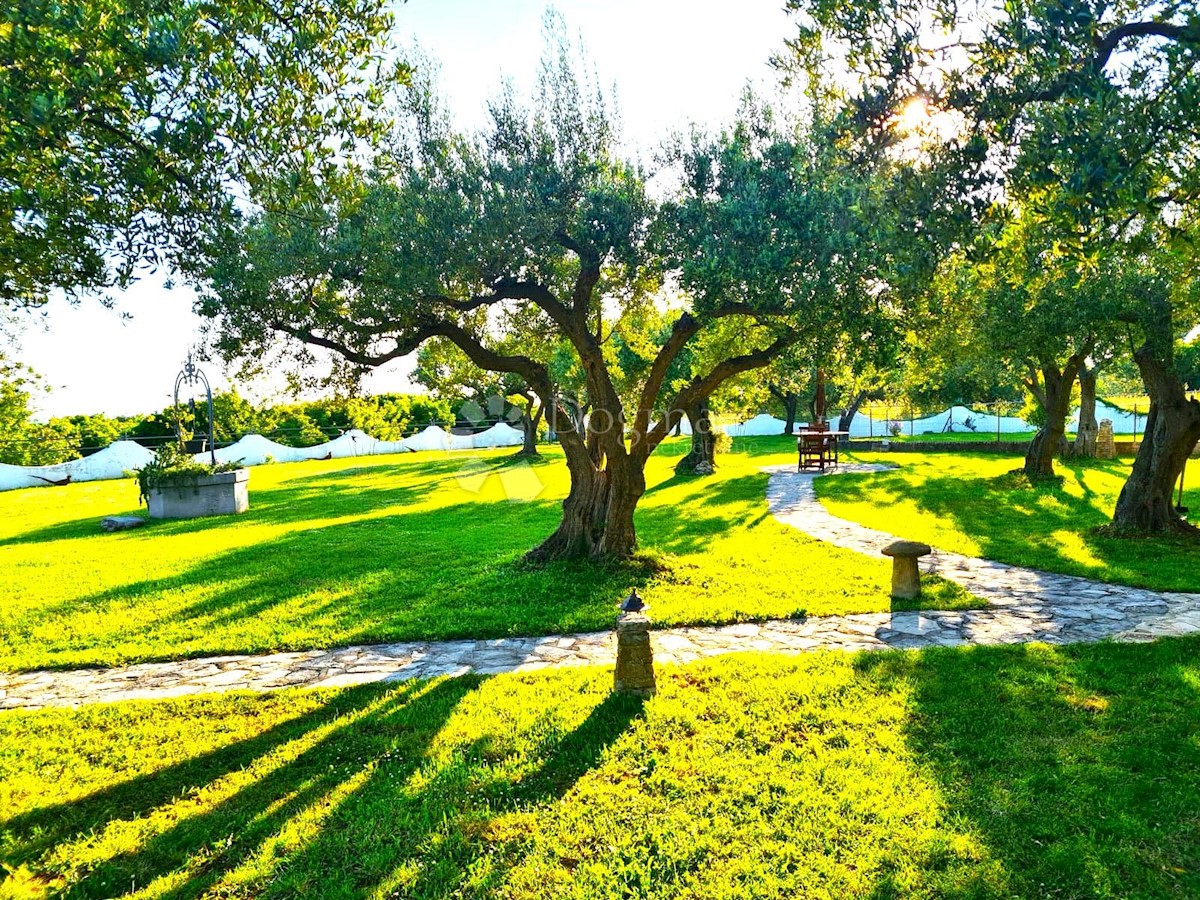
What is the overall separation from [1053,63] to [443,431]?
37492 millimetres

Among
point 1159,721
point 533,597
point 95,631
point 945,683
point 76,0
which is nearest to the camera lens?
point 76,0

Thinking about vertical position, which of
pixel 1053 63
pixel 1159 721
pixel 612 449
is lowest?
pixel 1159 721

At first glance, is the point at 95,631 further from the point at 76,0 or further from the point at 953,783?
the point at 953,783

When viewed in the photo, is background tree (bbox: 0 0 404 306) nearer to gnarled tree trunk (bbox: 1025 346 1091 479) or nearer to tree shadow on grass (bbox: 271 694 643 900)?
tree shadow on grass (bbox: 271 694 643 900)

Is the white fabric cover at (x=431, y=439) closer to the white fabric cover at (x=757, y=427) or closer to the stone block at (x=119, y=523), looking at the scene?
the white fabric cover at (x=757, y=427)

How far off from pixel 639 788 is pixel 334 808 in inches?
71.7

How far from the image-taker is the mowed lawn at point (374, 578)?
730 cm

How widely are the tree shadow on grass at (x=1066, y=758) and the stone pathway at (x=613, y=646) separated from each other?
23.4 inches

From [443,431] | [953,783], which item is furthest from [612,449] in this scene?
[443,431]

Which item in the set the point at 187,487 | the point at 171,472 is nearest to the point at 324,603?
the point at 187,487

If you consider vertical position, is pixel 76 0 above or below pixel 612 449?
above

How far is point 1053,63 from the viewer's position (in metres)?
4.33

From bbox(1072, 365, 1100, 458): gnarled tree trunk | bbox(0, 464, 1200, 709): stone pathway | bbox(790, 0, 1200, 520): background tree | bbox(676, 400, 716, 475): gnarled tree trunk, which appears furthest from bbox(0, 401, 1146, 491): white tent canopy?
bbox(790, 0, 1200, 520): background tree

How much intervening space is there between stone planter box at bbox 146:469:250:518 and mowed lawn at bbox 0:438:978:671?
0.72 meters
